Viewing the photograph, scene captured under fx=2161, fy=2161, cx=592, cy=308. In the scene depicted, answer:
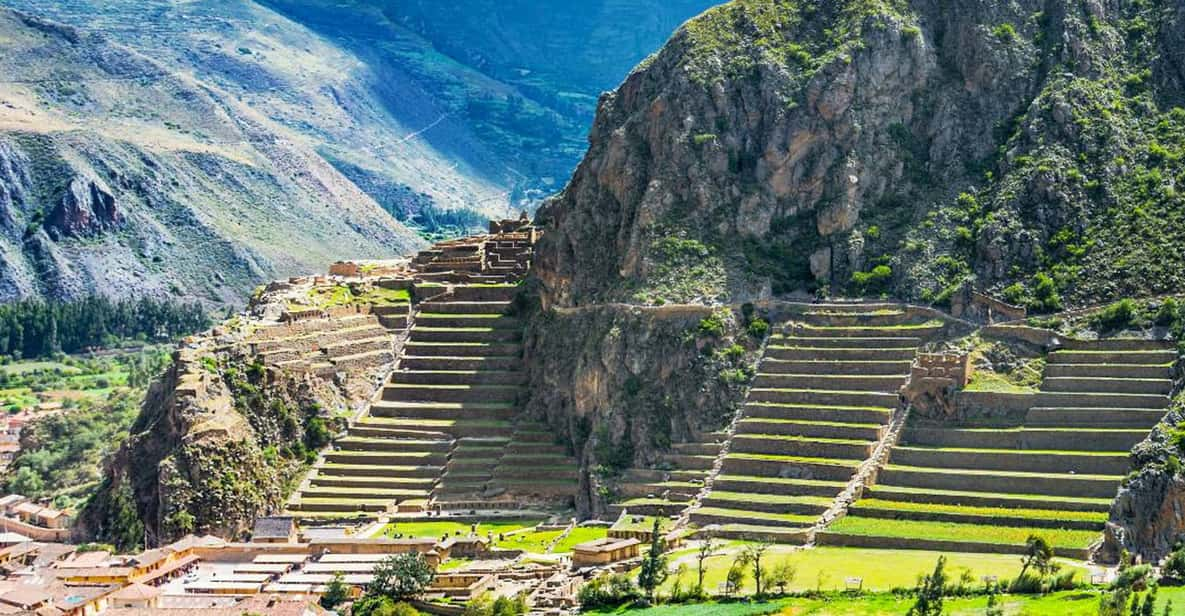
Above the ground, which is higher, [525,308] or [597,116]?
[597,116]

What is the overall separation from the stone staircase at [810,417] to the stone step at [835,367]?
59mm

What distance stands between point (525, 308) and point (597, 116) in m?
14.6

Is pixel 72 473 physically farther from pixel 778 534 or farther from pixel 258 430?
pixel 778 534

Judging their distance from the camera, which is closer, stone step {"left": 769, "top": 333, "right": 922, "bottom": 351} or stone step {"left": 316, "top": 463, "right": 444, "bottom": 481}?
stone step {"left": 769, "top": 333, "right": 922, "bottom": 351}

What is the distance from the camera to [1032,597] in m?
96.5

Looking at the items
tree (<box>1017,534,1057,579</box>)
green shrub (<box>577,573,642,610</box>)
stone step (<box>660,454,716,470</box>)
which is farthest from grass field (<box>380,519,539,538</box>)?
tree (<box>1017,534,1057,579</box>)

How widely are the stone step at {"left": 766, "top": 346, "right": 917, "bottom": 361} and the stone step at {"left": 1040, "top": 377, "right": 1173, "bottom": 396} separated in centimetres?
1001

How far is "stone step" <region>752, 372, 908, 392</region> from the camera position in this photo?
12419 centimetres

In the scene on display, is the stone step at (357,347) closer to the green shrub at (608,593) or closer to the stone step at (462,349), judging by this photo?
the stone step at (462,349)

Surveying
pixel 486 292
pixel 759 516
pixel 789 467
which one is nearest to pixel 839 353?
pixel 789 467

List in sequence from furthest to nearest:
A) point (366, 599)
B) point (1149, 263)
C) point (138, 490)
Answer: point (138, 490) → point (1149, 263) → point (366, 599)

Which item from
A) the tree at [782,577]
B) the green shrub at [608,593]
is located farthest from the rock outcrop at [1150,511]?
the green shrub at [608,593]

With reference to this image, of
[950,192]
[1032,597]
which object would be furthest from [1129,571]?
[950,192]

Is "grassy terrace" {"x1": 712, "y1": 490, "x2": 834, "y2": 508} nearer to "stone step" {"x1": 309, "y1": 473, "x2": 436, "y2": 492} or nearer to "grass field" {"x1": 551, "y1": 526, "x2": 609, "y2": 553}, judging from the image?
"grass field" {"x1": 551, "y1": 526, "x2": 609, "y2": 553}
